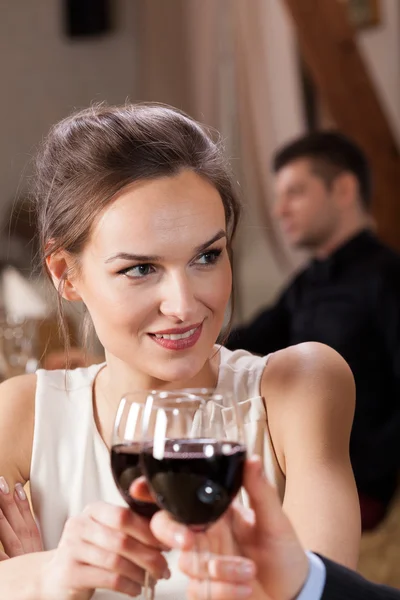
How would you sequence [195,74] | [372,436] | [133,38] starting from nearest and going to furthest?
[372,436]
[195,74]
[133,38]

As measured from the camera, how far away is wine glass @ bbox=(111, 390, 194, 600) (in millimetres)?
981

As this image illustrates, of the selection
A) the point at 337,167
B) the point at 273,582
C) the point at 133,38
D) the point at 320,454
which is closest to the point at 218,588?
the point at 273,582

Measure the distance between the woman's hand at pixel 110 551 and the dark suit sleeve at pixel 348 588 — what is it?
18 cm

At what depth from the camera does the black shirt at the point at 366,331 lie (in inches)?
119

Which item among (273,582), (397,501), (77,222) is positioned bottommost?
(397,501)

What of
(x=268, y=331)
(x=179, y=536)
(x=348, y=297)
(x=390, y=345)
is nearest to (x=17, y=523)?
(x=179, y=536)

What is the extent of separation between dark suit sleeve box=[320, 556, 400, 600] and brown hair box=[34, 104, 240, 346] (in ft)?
2.08

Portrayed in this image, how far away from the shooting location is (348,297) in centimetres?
337

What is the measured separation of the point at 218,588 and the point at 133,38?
563cm

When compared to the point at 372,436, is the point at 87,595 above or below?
above

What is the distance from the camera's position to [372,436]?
306cm

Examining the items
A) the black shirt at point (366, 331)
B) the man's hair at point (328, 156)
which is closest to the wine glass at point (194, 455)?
the black shirt at point (366, 331)

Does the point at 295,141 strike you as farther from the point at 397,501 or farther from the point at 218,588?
the point at 218,588

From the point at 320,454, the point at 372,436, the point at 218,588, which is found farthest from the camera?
the point at 372,436
